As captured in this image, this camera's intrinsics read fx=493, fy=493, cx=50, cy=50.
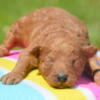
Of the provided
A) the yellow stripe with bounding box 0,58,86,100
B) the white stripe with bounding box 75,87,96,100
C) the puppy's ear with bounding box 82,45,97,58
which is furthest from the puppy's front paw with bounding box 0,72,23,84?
the puppy's ear with bounding box 82,45,97,58

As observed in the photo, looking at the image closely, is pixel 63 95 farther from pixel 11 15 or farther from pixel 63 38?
pixel 11 15

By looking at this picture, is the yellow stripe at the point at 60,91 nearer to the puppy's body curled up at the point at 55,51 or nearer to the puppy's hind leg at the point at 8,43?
the puppy's body curled up at the point at 55,51

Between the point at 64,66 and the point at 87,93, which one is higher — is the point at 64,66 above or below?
above

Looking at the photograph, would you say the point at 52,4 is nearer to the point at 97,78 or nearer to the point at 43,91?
the point at 97,78

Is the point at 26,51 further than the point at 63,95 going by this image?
Yes

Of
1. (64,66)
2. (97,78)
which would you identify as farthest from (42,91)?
(97,78)

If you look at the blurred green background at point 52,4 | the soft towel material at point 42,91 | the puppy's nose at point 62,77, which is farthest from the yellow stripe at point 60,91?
the blurred green background at point 52,4

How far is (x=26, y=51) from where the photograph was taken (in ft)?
18.0

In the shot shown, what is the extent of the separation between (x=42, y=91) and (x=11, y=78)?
0.41 m

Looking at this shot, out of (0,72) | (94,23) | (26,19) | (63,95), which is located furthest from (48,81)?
(94,23)

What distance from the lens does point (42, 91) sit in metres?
4.88

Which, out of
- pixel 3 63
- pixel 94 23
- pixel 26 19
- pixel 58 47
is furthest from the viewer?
pixel 94 23

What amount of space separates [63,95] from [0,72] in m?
1.03

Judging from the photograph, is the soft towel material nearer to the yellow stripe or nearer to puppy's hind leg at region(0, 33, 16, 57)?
the yellow stripe
